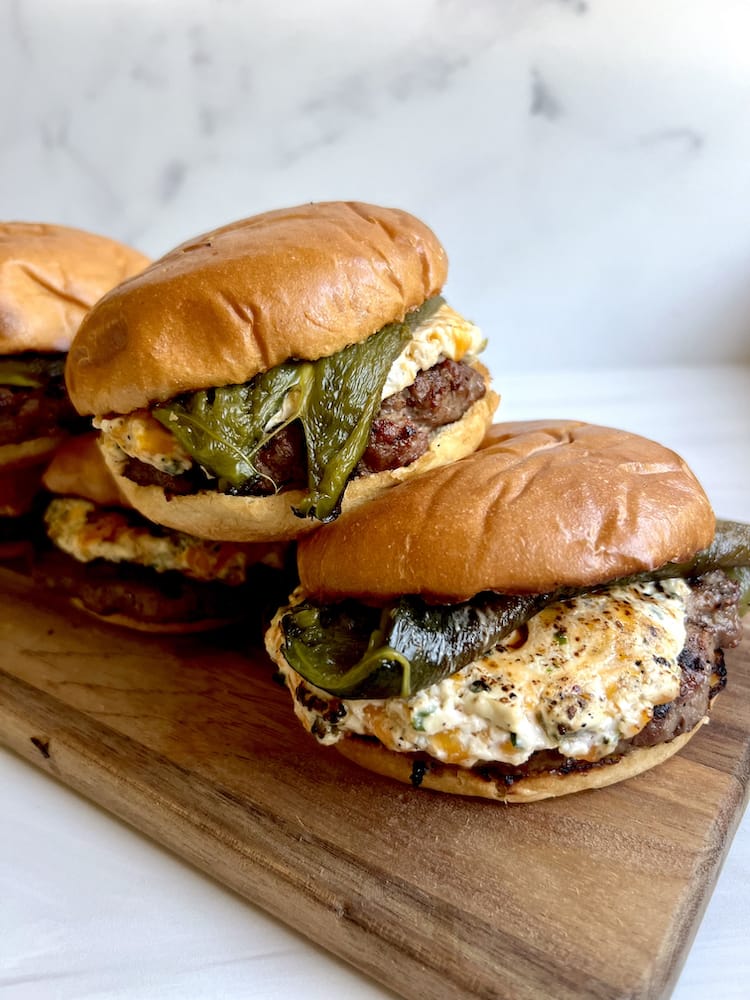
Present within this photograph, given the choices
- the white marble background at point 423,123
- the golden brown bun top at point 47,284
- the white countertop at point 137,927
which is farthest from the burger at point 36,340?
the white marble background at point 423,123

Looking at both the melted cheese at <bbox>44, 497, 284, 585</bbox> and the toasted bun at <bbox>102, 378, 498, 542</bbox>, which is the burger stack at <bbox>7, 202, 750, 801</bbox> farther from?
the melted cheese at <bbox>44, 497, 284, 585</bbox>

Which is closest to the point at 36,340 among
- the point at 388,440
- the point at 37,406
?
the point at 37,406

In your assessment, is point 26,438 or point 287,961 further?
point 26,438

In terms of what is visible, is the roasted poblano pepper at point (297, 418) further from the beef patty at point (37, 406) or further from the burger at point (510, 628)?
the beef patty at point (37, 406)

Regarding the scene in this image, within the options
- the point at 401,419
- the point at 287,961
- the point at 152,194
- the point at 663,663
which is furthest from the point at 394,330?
the point at 152,194

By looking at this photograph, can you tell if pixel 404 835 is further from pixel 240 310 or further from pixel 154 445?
pixel 240 310

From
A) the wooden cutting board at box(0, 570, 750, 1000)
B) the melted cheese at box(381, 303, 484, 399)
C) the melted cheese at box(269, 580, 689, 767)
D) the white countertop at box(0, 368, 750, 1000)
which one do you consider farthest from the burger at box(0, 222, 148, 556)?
the melted cheese at box(269, 580, 689, 767)

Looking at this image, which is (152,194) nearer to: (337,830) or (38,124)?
(38,124)
